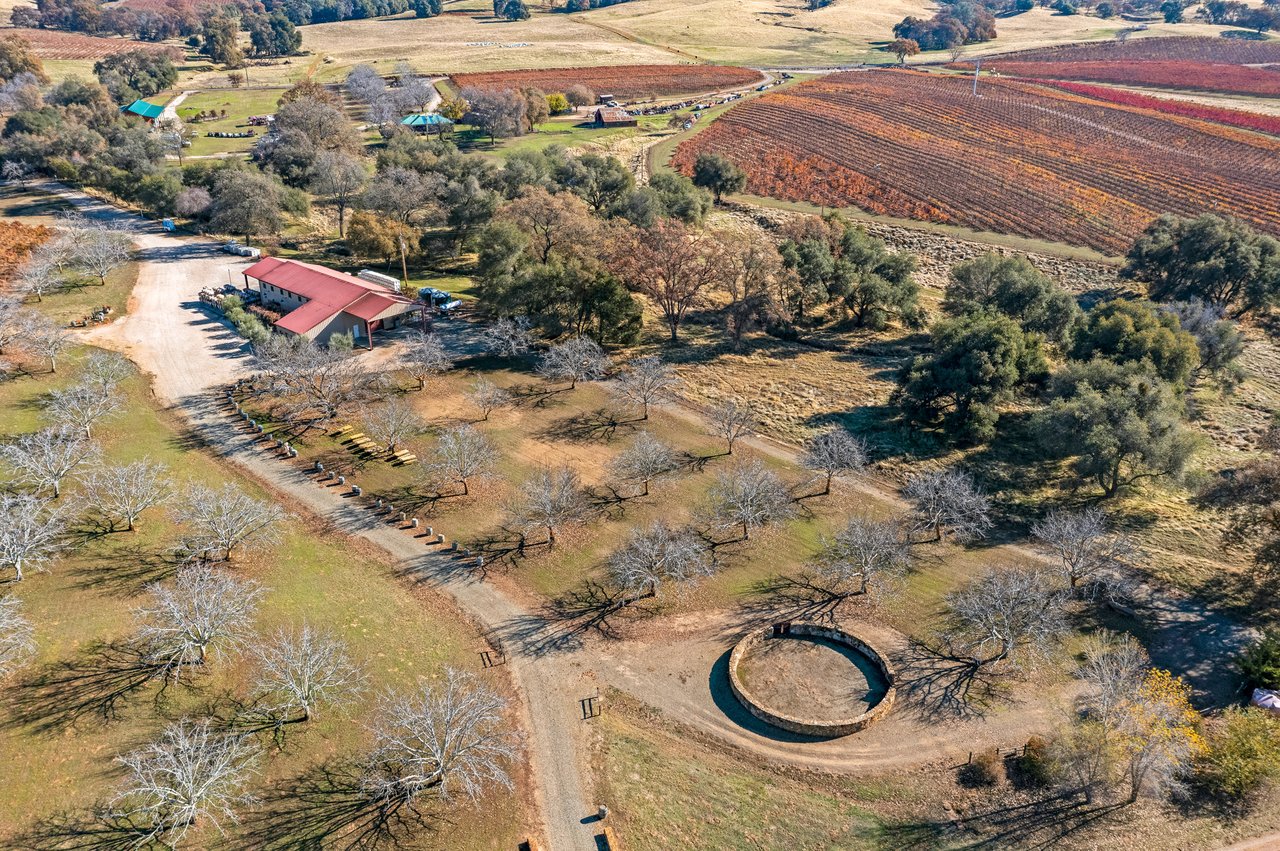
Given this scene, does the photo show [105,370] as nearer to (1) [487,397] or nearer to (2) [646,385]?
(1) [487,397]

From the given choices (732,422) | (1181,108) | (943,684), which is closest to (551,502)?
(732,422)

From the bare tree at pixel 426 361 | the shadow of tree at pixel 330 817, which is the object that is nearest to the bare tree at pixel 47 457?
the bare tree at pixel 426 361

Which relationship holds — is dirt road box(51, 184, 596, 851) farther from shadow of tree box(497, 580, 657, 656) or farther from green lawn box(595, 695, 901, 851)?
green lawn box(595, 695, 901, 851)

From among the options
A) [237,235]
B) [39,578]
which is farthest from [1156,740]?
[237,235]

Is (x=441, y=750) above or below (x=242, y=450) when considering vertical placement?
below

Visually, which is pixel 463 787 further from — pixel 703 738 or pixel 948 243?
pixel 948 243

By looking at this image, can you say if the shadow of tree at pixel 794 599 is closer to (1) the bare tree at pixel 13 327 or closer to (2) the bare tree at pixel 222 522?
(2) the bare tree at pixel 222 522

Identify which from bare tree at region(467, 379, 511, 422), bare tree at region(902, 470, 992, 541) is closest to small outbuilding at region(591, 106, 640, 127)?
bare tree at region(467, 379, 511, 422)

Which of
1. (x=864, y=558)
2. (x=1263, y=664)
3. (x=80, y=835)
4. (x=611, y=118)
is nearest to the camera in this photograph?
(x=80, y=835)
